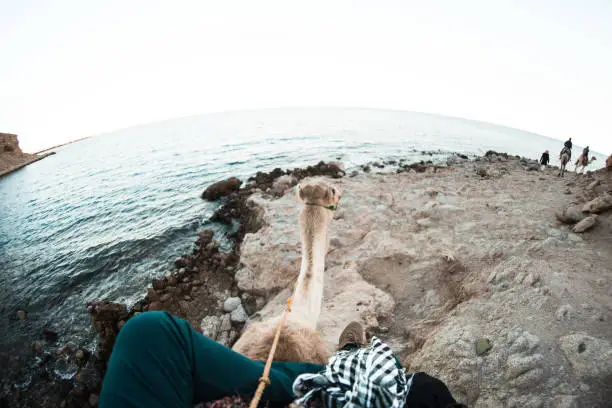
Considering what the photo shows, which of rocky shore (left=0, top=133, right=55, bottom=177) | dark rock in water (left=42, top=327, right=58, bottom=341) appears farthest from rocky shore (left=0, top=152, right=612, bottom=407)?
rocky shore (left=0, top=133, right=55, bottom=177)

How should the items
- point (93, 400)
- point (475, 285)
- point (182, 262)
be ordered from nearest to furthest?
1. point (475, 285)
2. point (93, 400)
3. point (182, 262)

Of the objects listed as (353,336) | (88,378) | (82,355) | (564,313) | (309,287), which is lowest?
(88,378)

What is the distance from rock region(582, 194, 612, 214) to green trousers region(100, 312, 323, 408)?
21.1 feet

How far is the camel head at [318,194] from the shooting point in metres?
3.20

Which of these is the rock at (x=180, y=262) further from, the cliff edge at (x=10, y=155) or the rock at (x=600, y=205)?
the cliff edge at (x=10, y=155)

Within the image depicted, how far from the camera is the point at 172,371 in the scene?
1.61m

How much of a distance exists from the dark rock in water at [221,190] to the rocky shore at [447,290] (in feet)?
15.2

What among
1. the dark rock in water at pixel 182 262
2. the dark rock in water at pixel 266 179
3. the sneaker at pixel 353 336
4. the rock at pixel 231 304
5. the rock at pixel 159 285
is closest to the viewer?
the sneaker at pixel 353 336

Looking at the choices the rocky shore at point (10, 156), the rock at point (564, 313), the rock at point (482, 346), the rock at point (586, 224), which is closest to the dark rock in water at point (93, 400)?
the rock at point (482, 346)

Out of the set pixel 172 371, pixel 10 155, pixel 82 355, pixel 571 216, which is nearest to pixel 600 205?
pixel 571 216

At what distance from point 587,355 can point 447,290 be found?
1.90 meters

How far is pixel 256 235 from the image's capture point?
24.9 ft

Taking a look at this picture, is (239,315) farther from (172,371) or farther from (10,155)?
(10,155)

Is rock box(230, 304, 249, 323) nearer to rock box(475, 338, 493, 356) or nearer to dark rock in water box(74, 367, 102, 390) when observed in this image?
dark rock in water box(74, 367, 102, 390)
